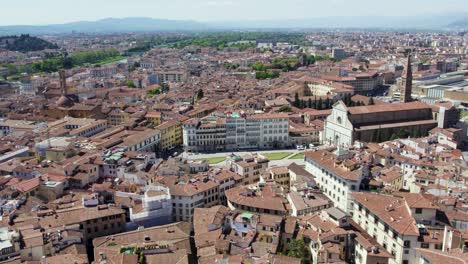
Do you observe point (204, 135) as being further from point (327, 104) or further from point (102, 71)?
point (102, 71)

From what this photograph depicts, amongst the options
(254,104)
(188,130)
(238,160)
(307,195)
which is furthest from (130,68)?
(307,195)

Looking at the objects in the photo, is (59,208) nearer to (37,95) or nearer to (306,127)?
(306,127)

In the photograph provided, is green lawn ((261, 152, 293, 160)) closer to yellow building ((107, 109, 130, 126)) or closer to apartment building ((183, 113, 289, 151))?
apartment building ((183, 113, 289, 151))

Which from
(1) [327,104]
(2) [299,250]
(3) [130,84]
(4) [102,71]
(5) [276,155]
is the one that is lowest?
(5) [276,155]

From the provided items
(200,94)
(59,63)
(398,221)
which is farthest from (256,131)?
(59,63)

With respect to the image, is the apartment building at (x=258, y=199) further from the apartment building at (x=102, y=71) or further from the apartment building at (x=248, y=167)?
the apartment building at (x=102, y=71)

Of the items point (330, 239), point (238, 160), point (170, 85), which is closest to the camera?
point (330, 239)

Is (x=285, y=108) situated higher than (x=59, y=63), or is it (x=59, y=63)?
(x=59, y=63)

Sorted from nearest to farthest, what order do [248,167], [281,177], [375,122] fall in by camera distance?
[281,177] < [248,167] < [375,122]
